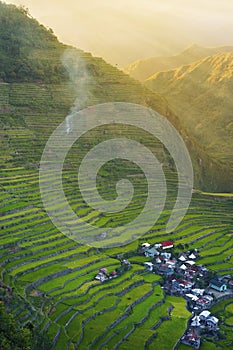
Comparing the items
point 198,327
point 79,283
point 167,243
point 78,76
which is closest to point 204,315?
point 198,327

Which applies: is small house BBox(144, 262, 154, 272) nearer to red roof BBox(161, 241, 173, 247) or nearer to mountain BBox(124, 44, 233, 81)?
red roof BBox(161, 241, 173, 247)

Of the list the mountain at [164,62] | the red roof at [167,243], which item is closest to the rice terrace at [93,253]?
the red roof at [167,243]

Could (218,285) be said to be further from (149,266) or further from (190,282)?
(149,266)

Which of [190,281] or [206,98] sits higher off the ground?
[206,98]

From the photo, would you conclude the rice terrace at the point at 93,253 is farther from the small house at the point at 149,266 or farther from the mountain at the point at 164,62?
the mountain at the point at 164,62

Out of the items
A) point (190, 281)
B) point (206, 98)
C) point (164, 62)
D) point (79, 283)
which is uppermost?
point (164, 62)

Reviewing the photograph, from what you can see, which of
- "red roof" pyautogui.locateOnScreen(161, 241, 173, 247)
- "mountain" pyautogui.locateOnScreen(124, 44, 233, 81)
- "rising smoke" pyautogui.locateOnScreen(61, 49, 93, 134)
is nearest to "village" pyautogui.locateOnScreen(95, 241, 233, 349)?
"red roof" pyautogui.locateOnScreen(161, 241, 173, 247)

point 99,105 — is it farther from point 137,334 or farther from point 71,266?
point 137,334

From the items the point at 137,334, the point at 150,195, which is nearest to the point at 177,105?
the point at 150,195
